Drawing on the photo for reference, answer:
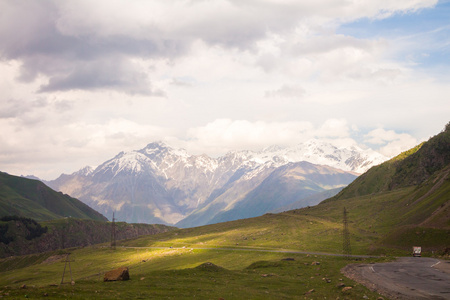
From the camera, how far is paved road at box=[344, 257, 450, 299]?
50031mm

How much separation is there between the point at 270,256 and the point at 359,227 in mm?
55947

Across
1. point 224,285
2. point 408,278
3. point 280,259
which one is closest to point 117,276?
point 224,285

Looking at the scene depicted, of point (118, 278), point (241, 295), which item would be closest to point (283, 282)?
point (241, 295)

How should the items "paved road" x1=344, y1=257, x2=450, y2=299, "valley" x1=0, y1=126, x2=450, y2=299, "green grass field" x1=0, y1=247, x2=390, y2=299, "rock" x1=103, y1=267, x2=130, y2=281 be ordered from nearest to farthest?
"green grass field" x1=0, y1=247, x2=390, y2=299
"paved road" x1=344, y1=257, x2=450, y2=299
"valley" x1=0, y1=126, x2=450, y2=299
"rock" x1=103, y1=267, x2=130, y2=281

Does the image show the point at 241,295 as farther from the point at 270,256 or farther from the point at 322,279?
the point at 270,256

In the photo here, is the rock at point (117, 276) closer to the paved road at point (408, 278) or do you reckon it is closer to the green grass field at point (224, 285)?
the green grass field at point (224, 285)

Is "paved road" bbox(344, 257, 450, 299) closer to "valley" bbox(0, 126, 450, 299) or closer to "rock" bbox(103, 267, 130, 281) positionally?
"valley" bbox(0, 126, 450, 299)

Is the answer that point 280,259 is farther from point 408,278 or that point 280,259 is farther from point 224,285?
point 408,278

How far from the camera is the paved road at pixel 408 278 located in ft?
164

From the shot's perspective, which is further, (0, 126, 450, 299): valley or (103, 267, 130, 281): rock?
(103, 267, 130, 281): rock

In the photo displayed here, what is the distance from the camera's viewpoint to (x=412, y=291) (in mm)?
51219

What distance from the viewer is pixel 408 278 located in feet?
199

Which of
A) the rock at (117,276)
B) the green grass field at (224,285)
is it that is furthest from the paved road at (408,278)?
the rock at (117,276)

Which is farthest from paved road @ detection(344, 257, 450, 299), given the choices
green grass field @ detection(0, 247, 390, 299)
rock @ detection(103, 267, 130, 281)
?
rock @ detection(103, 267, 130, 281)
